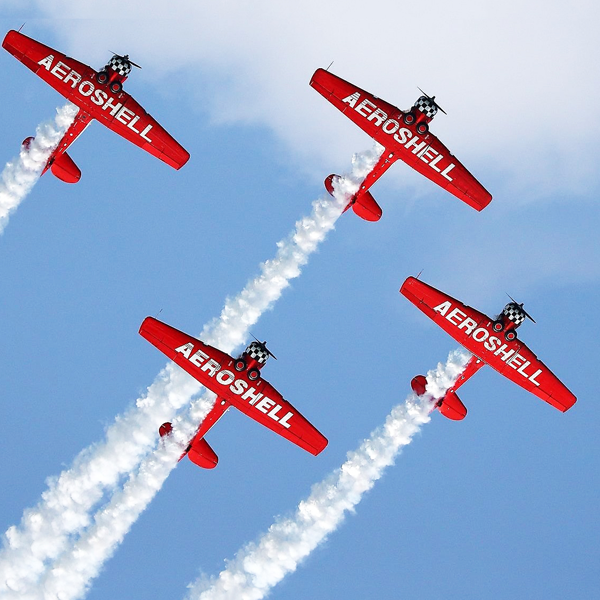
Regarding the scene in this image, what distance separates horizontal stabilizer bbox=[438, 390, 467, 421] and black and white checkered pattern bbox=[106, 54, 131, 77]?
27.2 metres

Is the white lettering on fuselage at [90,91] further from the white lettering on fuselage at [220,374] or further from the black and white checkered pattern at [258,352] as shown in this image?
the black and white checkered pattern at [258,352]

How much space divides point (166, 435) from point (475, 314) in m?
19.6

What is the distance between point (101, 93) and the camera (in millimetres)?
115688

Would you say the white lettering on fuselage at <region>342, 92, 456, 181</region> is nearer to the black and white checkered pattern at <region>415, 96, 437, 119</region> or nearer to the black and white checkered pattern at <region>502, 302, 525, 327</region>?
the black and white checkered pattern at <region>415, 96, 437, 119</region>

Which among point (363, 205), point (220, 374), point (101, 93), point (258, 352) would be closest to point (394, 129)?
point (363, 205)

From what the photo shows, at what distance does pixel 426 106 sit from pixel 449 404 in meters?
17.9

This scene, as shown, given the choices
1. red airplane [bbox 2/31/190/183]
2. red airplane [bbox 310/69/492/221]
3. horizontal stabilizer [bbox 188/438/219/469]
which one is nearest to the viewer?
horizontal stabilizer [bbox 188/438/219/469]

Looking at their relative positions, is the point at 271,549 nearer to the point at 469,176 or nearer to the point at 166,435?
the point at 166,435

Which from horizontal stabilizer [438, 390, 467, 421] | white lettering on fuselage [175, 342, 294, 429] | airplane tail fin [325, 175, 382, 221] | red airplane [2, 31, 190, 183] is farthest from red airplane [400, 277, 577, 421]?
red airplane [2, 31, 190, 183]

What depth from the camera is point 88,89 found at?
4550 inches

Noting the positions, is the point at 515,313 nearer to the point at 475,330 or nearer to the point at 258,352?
the point at 475,330

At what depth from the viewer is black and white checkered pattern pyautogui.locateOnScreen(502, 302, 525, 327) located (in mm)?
114062

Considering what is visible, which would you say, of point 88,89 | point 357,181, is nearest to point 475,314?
point 357,181

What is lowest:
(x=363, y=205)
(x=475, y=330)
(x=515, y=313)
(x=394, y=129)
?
(x=475, y=330)
